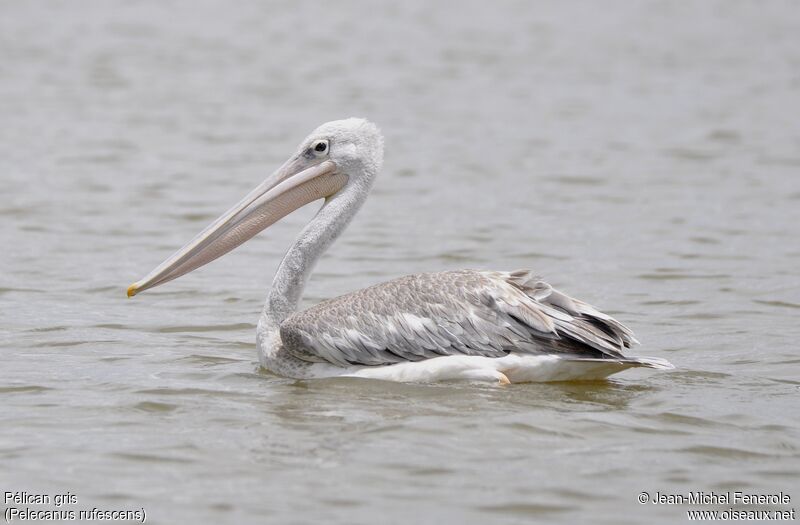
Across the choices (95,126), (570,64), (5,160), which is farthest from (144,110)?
(570,64)

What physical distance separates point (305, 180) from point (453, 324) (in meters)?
1.30

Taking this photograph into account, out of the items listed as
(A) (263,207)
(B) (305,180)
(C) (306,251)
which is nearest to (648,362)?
(C) (306,251)

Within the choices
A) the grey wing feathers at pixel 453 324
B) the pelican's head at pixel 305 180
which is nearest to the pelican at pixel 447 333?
the grey wing feathers at pixel 453 324

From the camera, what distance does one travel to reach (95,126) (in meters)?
14.7

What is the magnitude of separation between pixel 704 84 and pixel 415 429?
1333 centimetres

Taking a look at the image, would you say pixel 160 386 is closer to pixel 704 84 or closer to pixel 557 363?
pixel 557 363

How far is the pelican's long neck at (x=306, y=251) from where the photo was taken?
6.77m

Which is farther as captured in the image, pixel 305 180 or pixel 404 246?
pixel 404 246

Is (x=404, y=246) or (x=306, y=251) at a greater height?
(x=306, y=251)

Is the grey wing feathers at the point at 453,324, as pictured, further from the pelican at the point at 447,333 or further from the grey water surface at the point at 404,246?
the grey water surface at the point at 404,246

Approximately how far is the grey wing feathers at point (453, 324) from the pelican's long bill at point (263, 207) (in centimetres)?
75

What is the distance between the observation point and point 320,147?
7.00 m

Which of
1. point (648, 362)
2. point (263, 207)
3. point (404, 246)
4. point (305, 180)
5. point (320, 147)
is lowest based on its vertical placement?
point (404, 246)

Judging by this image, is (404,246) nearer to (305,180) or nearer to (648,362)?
(305,180)
